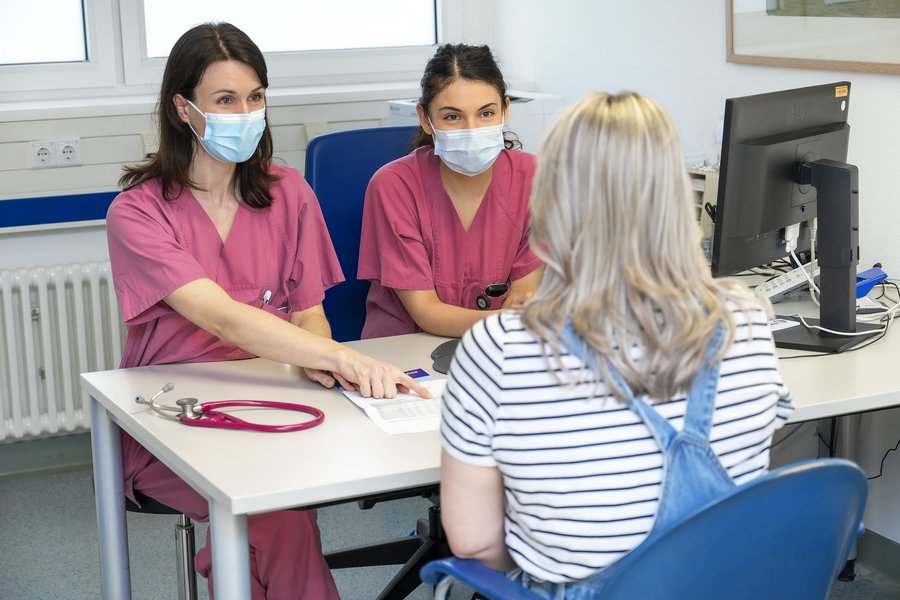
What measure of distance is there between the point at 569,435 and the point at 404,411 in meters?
0.55

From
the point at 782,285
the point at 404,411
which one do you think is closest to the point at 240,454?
the point at 404,411

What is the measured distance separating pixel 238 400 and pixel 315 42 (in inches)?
87.4

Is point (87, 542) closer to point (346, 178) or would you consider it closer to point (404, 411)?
point (346, 178)

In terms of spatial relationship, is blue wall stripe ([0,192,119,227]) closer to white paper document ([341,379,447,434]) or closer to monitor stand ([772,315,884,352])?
white paper document ([341,379,447,434])

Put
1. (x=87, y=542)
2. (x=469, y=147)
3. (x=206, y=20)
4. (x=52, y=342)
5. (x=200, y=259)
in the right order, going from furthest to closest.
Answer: (x=206, y=20) → (x=52, y=342) → (x=87, y=542) → (x=469, y=147) → (x=200, y=259)

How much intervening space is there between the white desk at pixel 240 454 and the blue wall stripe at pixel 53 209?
53.3 inches

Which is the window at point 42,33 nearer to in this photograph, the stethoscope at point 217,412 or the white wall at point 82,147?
the white wall at point 82,147

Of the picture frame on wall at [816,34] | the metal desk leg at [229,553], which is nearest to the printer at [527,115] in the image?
the picture frame on wall at [816,34]

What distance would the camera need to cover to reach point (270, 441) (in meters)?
1.57

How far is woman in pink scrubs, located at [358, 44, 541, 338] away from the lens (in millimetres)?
2262

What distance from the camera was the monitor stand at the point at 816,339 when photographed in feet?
6.40

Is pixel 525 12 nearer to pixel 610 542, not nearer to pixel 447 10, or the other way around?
pixel 447 10

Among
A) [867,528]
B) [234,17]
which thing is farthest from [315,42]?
[867,528]

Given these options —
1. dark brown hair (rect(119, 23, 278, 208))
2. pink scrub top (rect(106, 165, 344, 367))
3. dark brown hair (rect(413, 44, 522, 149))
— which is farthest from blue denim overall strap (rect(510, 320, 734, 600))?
dark brown hair (rect(413, 44, 522, 149))
